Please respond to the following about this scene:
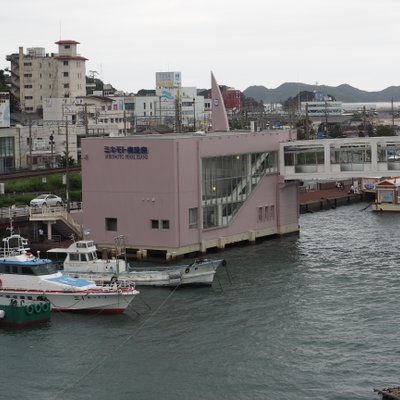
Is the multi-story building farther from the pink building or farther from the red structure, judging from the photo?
the red structure

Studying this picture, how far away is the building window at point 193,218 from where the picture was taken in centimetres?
4484

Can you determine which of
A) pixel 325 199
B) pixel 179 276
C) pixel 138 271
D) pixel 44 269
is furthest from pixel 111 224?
pixel 325 199

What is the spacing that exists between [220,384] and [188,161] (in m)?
20.0

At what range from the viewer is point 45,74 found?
123m

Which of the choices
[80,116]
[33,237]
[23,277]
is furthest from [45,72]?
[23,277]

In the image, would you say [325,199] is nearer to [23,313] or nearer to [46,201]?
[46,201]

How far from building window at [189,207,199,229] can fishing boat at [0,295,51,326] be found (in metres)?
13.0

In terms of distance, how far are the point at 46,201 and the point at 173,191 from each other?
11240 millimetres

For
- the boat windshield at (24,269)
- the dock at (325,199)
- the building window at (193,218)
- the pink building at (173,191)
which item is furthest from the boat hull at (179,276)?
the dock at (325,199)

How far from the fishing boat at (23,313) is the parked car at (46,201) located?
1839cm

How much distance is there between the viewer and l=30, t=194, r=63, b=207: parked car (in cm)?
5187

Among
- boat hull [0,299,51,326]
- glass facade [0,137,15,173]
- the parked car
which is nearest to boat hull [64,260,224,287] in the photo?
boat hull [0,299,51,326]

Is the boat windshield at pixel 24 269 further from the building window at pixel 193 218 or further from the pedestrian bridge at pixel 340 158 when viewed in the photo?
the pedestrian bridge at pixel 340 158

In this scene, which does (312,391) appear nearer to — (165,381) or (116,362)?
(165,381)
